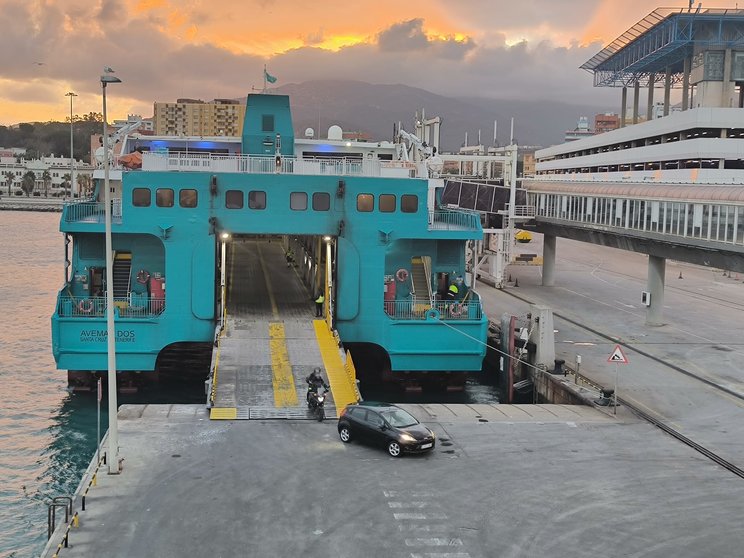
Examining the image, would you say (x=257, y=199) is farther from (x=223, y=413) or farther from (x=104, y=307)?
(x=223, y=413)

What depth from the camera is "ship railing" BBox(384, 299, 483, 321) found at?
3086cm

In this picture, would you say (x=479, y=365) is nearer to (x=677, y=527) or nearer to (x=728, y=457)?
(x=728, y=457)

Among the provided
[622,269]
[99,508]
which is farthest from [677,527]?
[622,269]

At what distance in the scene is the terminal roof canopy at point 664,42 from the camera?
73.2m

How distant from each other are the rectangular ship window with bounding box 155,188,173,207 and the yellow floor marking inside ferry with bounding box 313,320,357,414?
270 inches

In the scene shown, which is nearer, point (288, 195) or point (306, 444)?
point (306, 444)

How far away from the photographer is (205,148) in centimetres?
4209

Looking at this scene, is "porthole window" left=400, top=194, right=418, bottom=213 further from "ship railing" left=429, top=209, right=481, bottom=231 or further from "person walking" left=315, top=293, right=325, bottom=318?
"person walking" left=315, top=293, right=325, bottom=318

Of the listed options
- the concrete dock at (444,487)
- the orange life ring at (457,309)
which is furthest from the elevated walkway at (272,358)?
the orange life ring at (457,309)

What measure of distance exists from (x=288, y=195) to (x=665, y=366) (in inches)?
611

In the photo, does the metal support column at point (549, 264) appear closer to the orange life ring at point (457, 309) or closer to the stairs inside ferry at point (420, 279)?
the stairs inside ferry at point (420, 279)

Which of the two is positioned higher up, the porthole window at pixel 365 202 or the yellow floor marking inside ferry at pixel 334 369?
the porthole window at pixel 365 202

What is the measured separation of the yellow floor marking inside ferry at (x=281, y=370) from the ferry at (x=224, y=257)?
205cm

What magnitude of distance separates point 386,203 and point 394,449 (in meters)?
13.0
